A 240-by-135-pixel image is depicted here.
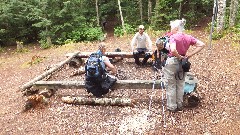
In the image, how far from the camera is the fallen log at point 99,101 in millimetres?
7477

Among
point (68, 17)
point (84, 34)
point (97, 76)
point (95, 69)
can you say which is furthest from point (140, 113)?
point (68, 17)

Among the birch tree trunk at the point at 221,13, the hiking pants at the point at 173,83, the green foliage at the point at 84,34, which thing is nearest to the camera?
the hiking pants at the point at 173,83

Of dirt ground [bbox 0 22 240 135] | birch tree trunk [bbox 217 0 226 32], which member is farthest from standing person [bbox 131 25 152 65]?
birch tree trunk [bbox 217 0 226 32]

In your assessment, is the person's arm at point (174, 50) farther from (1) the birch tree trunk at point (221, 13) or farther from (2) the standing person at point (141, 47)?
(1) the birch tree trunk at point (221, 13)

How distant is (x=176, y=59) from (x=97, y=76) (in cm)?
227

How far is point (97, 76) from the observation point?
7.54m

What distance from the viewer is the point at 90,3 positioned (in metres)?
24.0

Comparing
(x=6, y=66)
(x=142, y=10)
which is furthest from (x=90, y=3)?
(x=6, y=66)

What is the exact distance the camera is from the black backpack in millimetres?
7469

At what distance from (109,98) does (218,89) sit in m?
3.26

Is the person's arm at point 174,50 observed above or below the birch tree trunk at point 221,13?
below

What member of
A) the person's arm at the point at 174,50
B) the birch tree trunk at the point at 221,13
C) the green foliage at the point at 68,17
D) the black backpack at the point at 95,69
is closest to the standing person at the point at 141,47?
the black backpack at the point at 95,69

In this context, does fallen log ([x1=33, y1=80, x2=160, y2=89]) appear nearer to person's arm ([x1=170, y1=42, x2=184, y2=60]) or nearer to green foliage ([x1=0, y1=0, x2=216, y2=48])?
person's arm ([x1=170, y1=42, x2=184, y2=60])

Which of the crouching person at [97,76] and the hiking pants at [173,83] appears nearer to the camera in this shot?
the hiking pants at [173,83]
